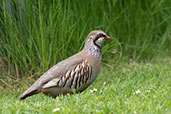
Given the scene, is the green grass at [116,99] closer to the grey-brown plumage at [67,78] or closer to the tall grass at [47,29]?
the grey-brown plumage at [67,78]

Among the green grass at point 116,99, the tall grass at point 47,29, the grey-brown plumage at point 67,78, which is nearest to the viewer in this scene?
the green grass at point 116,99

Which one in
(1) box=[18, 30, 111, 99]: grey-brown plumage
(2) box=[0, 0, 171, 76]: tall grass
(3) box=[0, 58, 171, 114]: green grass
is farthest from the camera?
(2) box=[0, 0, 171, 76]: tall grass

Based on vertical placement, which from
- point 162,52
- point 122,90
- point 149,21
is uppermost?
point 122,90

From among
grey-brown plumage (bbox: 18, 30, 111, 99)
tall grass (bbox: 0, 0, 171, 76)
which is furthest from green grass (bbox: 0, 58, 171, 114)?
tall grass (bbox: 0, 0, 171, 76)

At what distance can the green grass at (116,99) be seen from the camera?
4379 millimetres

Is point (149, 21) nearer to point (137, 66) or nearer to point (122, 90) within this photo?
point (137, 66)

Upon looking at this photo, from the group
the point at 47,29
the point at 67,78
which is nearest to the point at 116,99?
the point at 67,78

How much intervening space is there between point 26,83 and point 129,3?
4.09 m

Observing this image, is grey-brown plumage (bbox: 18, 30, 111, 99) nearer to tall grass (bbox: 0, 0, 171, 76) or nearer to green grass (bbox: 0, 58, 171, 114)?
green grass (bbox: 0, 58, 171, 114)

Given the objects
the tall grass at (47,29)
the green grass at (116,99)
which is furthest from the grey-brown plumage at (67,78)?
the tall grass at (47,29)

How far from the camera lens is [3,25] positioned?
731 centimetres

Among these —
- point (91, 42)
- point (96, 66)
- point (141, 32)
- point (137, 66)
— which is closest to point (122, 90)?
point (96, 66)

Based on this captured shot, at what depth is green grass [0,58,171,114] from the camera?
438 cm

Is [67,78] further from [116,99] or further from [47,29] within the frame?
[47,29]
